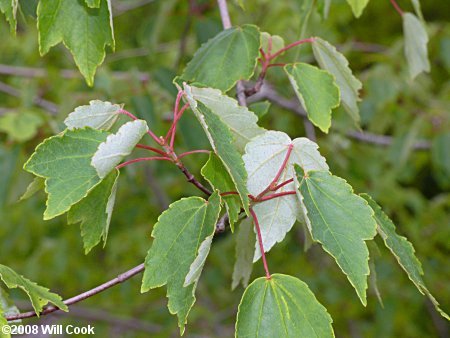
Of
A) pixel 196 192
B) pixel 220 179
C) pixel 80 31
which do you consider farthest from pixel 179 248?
pixel 196 192

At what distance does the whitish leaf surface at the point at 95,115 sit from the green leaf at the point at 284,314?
316 millimetres

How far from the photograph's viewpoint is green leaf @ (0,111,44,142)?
189 cm

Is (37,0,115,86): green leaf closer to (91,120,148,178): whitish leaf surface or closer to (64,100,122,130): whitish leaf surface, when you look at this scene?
(64,100,122,130): whitish leaf surface

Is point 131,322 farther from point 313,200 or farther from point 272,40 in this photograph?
point 313,200

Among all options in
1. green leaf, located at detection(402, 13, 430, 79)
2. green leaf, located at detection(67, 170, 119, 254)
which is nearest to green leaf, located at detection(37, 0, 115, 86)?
green leaf, located at detection(67, 170, 119, 254)

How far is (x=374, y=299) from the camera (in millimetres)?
2877

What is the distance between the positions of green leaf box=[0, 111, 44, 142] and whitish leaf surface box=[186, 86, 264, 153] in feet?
3.58

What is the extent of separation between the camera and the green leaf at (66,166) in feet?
2.70

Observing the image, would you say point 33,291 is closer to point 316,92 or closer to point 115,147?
point 115,147

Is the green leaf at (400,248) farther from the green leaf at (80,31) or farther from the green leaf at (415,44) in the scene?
the green leaf at (415,44)

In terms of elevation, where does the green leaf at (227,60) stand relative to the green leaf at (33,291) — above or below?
above

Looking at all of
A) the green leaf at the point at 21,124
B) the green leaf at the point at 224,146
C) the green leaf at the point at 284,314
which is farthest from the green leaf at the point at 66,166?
the green leaf at the point at 21,124

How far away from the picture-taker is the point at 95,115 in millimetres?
926

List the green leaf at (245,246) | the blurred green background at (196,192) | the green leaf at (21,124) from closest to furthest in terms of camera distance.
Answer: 1. the green leaf at (245,246)
2. the green leaf at (21,124)
3. the blurred green background at (196,192)
